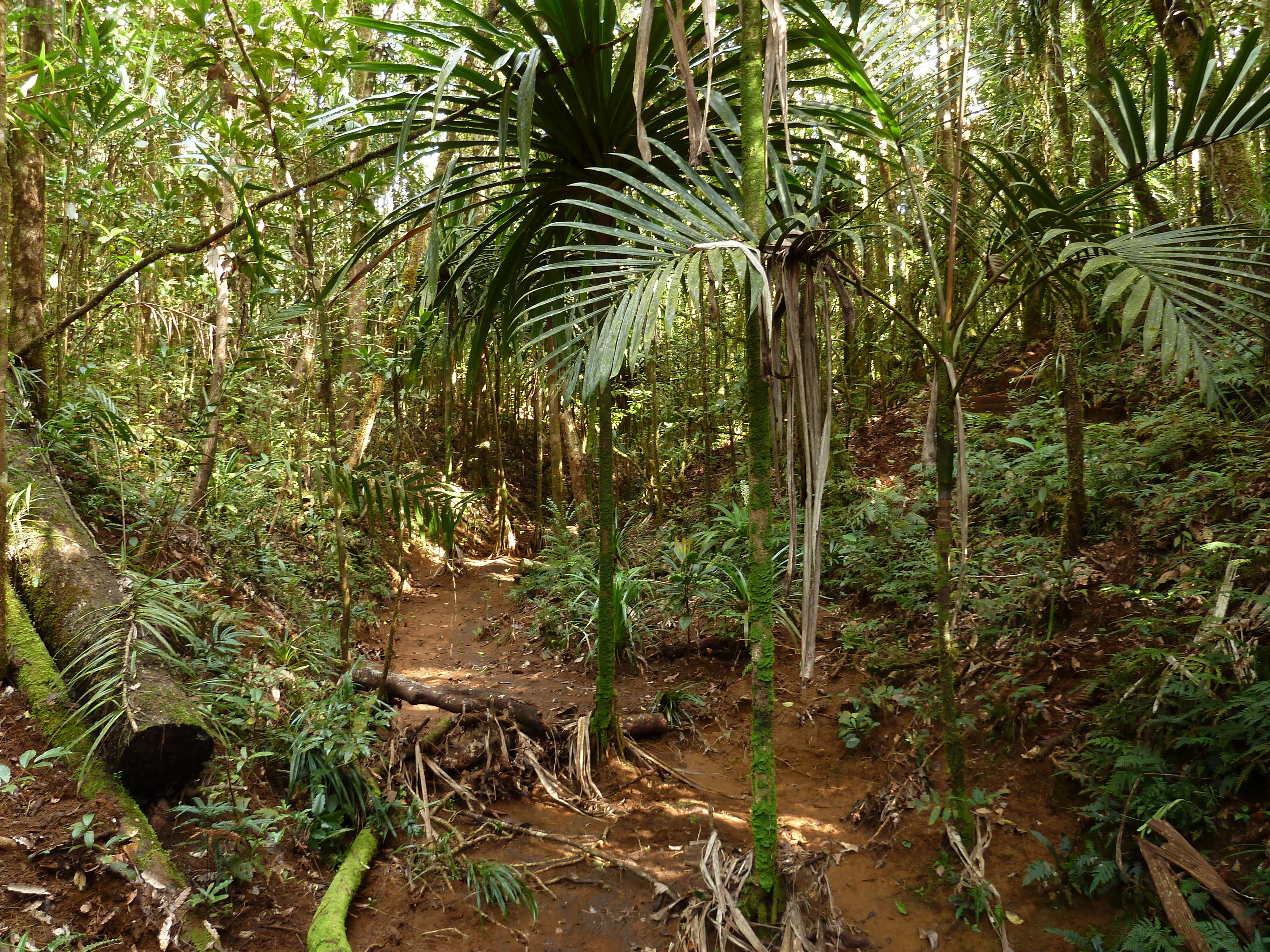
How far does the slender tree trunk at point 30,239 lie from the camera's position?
4.37m

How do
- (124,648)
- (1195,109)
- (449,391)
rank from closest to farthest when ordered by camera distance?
(1195,109) → (124,648) → (449,391)

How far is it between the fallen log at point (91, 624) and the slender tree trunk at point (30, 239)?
2.28 feet

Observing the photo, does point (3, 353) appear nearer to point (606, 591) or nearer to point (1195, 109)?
point (606, 591)

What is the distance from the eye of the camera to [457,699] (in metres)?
4.04

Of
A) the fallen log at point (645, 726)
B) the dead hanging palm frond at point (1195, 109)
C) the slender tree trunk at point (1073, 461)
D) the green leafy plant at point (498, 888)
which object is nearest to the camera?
the dead hanging palm frond at point (1195, 109)

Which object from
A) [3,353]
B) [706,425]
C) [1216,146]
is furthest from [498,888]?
[706,425]

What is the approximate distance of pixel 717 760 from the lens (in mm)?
4047

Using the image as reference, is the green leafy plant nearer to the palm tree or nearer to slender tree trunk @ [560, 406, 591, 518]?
the palm tree

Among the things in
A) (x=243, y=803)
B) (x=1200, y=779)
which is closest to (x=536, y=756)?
(x=243, y=803)

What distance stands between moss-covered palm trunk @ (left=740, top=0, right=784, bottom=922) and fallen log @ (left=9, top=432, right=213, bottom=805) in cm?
205

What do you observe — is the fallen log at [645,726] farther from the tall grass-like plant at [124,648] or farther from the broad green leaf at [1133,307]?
→ the broad green leaf at [1133,307]

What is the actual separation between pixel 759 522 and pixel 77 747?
8.57ft

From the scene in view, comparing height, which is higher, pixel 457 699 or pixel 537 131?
pixel 537 131

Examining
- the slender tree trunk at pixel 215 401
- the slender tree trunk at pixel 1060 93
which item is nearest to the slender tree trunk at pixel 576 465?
the slender tree trunk at pixel 215 401
